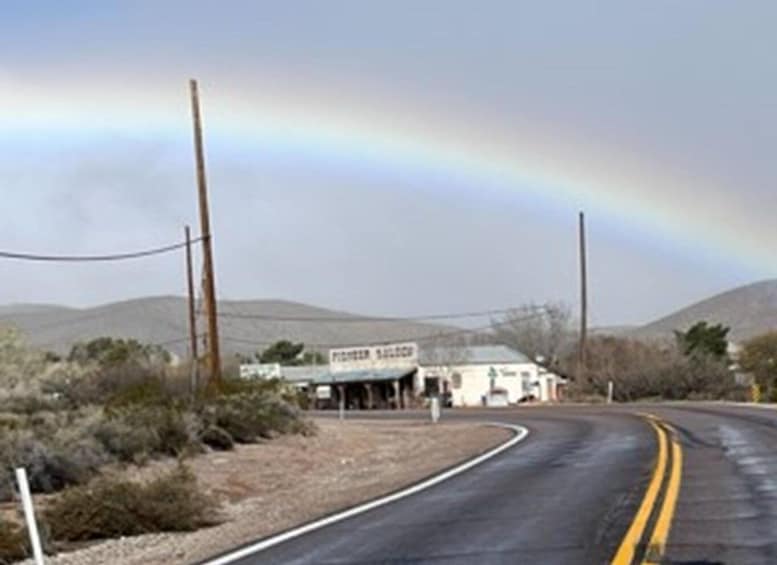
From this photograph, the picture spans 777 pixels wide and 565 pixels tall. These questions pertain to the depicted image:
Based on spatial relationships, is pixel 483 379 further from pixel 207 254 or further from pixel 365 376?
pixel 207 254

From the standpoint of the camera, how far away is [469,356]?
11850 centimetres

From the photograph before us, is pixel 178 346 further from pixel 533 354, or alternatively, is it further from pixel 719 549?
pixel 719 549

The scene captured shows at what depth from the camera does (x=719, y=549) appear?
13.1 metres

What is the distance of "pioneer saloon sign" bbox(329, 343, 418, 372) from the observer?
379 ft

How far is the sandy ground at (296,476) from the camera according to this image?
59.0 feet

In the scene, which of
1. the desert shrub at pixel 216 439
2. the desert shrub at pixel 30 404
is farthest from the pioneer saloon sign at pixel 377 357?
the desert shrub at pixel 216 439

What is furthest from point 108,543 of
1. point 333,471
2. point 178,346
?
point 178,346

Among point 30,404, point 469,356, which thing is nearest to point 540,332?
point 469,356

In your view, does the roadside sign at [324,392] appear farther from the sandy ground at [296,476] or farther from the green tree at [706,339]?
the sandy ground at [296,476]

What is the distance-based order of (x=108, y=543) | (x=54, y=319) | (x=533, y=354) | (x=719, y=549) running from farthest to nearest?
(x=54, y=319) < (x=533, y=354) < (x=108, y=543) < (x=719, y=549)

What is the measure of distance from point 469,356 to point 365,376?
387 inches

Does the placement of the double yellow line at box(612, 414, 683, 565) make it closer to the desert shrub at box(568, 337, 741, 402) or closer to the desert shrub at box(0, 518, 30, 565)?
the desert shrub at box(0, 518, 30, 565)

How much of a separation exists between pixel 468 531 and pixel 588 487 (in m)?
5.41

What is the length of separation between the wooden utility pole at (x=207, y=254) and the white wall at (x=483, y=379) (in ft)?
217
